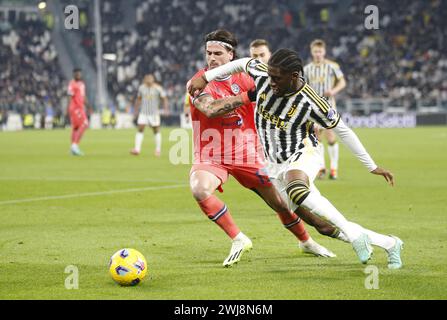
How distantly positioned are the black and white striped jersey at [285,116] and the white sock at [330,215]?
560 millimetres

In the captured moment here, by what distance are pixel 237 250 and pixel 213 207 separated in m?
0.44

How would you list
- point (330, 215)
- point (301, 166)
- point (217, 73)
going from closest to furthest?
1. point (330, 215)
2. point (301, 166)
3. point (217, 73)

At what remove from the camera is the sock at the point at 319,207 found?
7512 millimetres

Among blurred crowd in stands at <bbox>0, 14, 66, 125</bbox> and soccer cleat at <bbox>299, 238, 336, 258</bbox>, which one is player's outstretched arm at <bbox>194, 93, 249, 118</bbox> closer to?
soccer cleat at <bbox>299, 238, 336, 258</bbox>

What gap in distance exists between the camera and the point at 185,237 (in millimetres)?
9930

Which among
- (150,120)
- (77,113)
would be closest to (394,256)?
(77,113)

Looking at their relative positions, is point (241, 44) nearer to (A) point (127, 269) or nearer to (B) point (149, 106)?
(B) point (149, 106)

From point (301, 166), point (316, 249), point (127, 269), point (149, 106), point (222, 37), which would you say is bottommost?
point (316, 249)

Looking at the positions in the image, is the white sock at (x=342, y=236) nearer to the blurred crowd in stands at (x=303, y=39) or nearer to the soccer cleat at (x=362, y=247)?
the soccer cleat at (x=362, y=247)

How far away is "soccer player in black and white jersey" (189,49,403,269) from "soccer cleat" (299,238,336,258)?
705 millimetres

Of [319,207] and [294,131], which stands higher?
[294,131]

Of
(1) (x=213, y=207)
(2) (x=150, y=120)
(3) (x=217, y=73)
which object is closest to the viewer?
(3) (x=217, y=73)

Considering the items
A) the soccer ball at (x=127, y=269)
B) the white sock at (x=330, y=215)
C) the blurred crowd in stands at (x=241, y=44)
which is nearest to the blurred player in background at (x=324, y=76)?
the white sock at (x=330, y=215)

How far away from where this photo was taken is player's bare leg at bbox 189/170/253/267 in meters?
8.22
